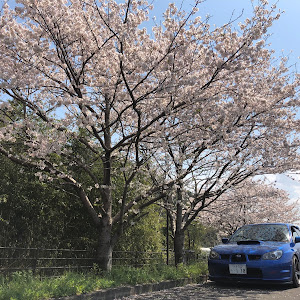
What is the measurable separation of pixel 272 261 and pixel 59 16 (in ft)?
20.0

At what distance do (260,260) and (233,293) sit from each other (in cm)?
79

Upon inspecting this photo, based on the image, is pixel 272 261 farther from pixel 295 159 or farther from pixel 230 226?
pixel 230 226

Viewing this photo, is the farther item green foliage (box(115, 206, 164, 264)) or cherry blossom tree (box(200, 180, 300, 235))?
cherry blossom tree (box(200, 180, 300, 235))

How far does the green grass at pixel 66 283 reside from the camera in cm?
395

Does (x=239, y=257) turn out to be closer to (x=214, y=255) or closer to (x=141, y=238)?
(x=214, y=255)

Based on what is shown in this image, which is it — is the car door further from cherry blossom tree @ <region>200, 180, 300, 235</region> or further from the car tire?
cherry blossom tree @ <region>200, 180, 300, 235</region>

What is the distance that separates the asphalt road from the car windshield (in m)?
0.95

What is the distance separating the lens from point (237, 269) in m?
5.53

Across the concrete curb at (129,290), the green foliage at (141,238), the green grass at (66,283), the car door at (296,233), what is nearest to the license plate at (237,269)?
the car door at (296,233)

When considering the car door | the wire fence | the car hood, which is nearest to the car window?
the car door

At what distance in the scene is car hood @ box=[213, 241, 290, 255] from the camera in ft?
18.2

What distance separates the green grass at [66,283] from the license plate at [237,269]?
159 centimetres

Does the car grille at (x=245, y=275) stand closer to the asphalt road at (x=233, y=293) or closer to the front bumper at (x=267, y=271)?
the front bumper at (x=267, y=271)

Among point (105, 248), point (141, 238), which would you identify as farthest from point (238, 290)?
point (141, 238)
